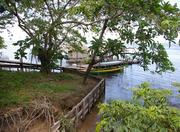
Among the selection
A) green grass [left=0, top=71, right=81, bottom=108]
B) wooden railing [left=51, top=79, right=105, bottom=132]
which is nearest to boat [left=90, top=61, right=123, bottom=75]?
green grass [left=0, top=71, right=81, bottom=108]

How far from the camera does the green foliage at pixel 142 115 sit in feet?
9.96

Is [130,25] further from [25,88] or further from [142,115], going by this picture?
[142,115]

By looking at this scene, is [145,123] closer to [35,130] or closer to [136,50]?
[35,130]

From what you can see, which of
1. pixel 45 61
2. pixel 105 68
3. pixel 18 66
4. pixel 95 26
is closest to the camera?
pixel 95 26

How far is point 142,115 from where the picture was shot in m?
3.11

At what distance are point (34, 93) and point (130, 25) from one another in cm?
640

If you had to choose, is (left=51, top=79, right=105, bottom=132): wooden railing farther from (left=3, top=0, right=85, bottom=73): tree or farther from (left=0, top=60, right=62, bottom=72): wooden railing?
(left=0, top=60, right=62, bottom=72): wooden railing

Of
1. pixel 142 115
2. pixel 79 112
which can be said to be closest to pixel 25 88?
pixel 79 112

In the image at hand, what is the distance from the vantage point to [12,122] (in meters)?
9.21

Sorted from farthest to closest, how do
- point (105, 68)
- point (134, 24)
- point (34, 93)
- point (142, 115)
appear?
1. point (105, 68)
2. point (134, 24)
3. point (34, 93)
4. point (142, 115)

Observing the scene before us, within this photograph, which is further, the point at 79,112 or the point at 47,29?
the point at 47,29

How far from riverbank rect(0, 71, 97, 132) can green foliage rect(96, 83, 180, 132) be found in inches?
270

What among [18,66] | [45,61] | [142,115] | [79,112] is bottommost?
[79,112]

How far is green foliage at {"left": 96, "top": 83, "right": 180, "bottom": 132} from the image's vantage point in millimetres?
3035
